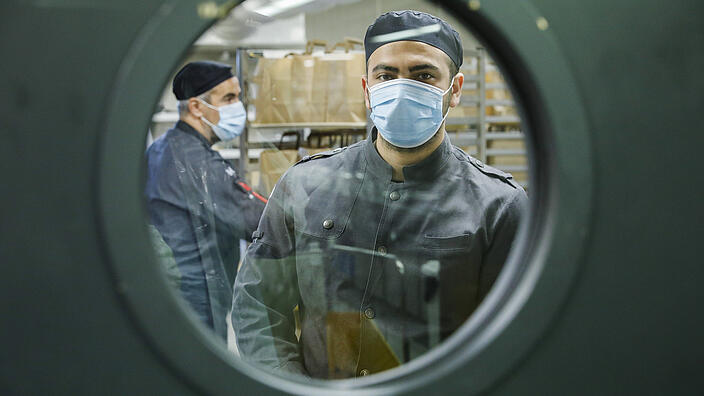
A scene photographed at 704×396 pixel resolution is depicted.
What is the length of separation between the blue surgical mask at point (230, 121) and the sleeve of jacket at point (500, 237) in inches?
25.1

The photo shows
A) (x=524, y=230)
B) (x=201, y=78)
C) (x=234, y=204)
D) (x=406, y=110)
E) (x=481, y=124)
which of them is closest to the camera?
(x=524, y=230)

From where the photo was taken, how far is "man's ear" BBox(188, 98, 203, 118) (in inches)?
43.0

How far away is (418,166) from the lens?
1036 millimetres

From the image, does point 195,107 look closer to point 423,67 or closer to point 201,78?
point 201,78

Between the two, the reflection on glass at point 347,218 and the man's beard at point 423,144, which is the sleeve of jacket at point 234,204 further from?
the man's beard at point 423,144

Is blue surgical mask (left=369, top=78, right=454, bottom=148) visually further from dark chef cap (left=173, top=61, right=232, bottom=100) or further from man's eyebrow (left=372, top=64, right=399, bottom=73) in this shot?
dark chef cap (left=173, top=61, right=232, bottom=100)

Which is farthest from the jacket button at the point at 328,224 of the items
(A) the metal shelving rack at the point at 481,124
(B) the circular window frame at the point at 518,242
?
(A) the metal shelving rack at the point at 481,124

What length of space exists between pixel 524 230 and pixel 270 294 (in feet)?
2.01

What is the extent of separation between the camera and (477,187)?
105cm

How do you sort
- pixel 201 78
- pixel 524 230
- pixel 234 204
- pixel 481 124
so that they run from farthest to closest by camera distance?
pixel 481 124, pixel 234 204, pixel 201 78, pixel 524 230

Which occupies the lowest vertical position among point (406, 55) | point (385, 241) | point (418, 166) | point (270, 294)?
point (270, 294)

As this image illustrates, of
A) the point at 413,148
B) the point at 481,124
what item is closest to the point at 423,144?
the point at 413,148

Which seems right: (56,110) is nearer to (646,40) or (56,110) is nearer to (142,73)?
(142,73)

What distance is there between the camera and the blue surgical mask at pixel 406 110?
94 cm
